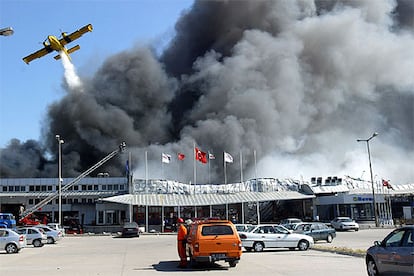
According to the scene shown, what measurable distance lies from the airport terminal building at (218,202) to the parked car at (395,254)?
148 ft

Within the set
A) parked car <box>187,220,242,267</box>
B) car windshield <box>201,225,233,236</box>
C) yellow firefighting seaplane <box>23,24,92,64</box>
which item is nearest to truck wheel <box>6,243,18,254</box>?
parked car <box>187,220,242,267</box>

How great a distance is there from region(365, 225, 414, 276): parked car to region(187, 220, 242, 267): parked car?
196 inches

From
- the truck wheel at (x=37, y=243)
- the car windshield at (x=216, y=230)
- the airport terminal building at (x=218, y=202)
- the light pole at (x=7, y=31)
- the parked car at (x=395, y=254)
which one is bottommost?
the truck wheel at (x=37, y=243)

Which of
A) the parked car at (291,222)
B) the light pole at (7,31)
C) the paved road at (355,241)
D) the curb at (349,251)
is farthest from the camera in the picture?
the parked car at (291,222)

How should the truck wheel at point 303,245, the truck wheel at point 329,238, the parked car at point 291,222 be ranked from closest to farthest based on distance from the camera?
the truck wheel at point 303,245 < the truck wheel at point 329,238 < the parked car at point 291,222

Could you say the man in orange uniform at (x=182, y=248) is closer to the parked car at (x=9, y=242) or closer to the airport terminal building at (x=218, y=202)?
the parked car at (x=9, y=242)

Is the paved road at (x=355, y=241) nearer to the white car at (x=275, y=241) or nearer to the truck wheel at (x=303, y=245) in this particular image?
the truck wheel at (x=303, y=245)

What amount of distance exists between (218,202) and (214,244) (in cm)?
4364

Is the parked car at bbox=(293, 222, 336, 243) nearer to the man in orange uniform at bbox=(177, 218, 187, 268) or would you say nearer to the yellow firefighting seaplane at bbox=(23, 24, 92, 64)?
the man in orange uniform at bbox=(177, 218, 187, 268)

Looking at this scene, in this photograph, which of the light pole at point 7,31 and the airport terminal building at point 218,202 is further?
the airport terminal building at point 218,202

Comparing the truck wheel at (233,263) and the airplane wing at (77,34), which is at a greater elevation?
the airplane wing at (77,34)

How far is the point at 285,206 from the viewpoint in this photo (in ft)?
225

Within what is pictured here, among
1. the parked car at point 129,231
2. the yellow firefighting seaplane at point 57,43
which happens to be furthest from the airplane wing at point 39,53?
the parked car at point 129,231

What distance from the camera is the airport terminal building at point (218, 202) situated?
196ft
